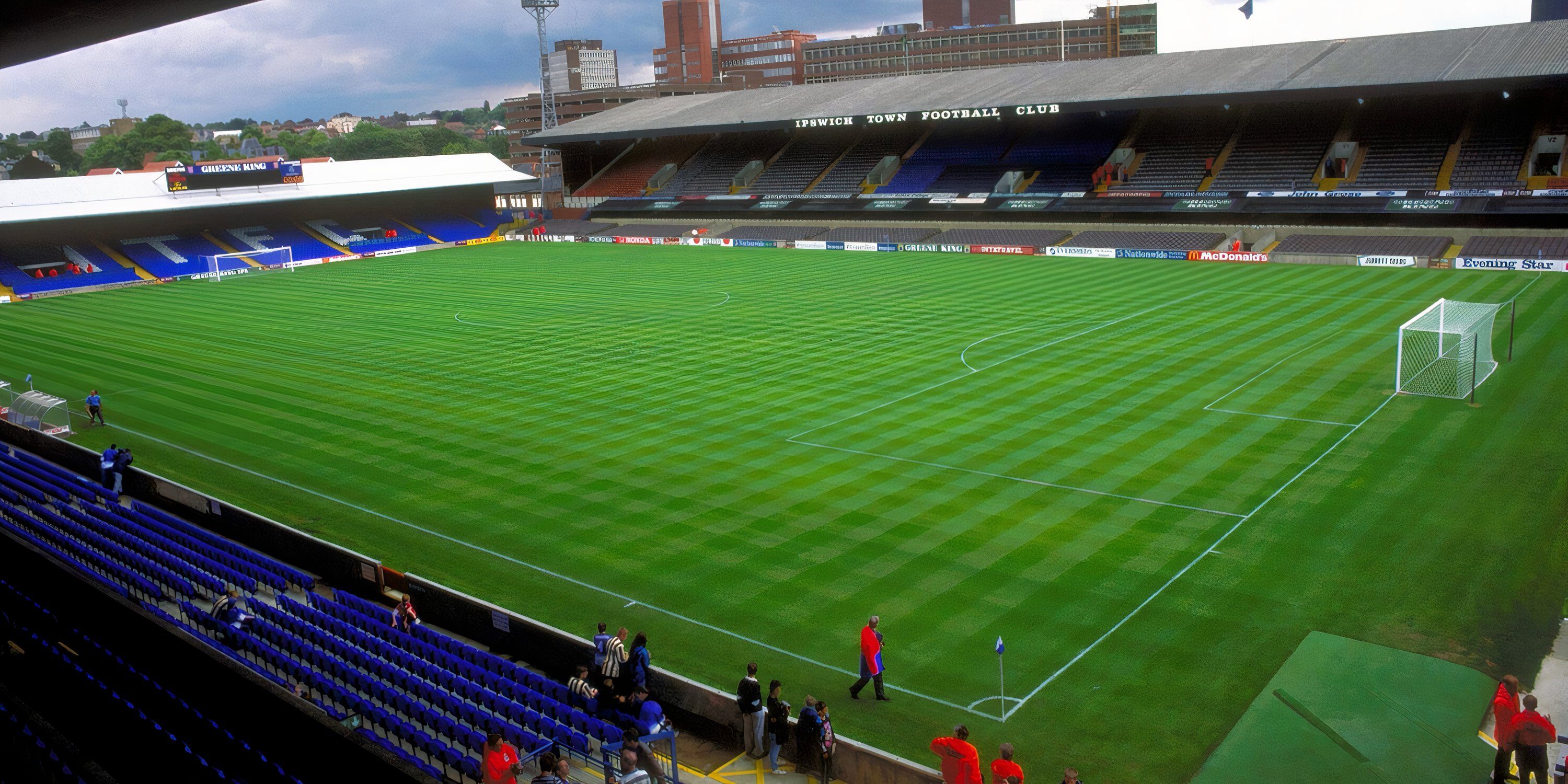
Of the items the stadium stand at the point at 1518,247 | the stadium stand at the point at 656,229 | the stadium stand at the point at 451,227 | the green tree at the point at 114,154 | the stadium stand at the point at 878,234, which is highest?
the green tree at the point at 114,154

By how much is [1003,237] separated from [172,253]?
5268 cm

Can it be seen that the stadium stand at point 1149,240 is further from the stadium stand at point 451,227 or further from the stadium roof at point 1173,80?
the stadium stand at point 451,227

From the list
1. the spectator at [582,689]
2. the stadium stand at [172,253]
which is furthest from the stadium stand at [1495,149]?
the stadium stand at [172,253]

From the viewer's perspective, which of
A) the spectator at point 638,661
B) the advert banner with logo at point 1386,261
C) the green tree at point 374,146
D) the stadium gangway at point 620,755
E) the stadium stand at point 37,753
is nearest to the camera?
the stadium stand at point 37,753

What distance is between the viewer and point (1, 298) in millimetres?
58188

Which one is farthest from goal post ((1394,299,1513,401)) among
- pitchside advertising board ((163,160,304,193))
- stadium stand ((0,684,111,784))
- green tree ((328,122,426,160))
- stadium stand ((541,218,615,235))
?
green tree ((328,122,426,160))

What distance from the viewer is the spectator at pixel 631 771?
34.2 ft

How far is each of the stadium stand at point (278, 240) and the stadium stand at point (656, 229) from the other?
19981 millimetres

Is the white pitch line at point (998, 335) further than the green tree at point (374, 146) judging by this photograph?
No

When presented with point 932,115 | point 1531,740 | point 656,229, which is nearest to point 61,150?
point 656,229

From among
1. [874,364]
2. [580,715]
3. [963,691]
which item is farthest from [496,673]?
[874,364]

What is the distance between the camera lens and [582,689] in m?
12.6

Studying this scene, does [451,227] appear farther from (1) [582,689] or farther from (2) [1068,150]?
(1) [582,689]

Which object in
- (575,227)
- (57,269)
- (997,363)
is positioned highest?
(575,227)
